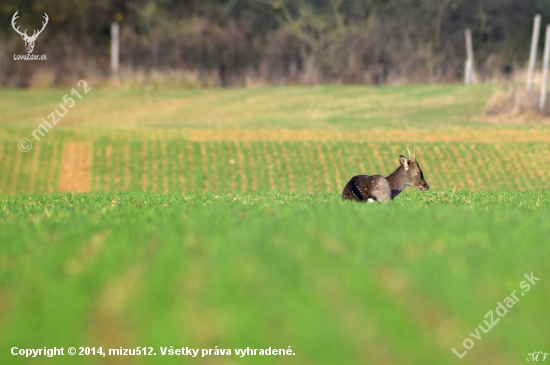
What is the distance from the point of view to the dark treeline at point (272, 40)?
52375 millimetres

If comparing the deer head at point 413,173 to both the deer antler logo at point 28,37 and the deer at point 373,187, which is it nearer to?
the deer at point 373,187

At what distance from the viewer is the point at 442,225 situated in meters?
9.21

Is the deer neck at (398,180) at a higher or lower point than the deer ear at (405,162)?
lower

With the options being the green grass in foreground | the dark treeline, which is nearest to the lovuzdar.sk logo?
the dark treeline

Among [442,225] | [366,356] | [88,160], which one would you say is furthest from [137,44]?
[366,356]

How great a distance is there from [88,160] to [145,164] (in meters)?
1.87

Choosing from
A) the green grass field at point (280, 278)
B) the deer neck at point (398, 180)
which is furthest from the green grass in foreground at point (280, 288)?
the deer neck at point (398, 180)

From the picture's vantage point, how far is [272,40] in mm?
56594

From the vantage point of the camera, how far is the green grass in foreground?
5.98 meters

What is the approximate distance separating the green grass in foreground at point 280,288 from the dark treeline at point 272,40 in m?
43.4

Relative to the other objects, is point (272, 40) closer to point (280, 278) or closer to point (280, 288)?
point (280, 278)

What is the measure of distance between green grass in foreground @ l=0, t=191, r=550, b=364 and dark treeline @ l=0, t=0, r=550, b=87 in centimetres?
4342

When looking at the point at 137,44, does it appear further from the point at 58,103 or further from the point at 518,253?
the point at 518,253

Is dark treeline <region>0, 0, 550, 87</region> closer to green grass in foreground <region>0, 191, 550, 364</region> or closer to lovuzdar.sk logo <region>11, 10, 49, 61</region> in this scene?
lovuzdar.sk logo <region>11, 10, 49, 61</region>
